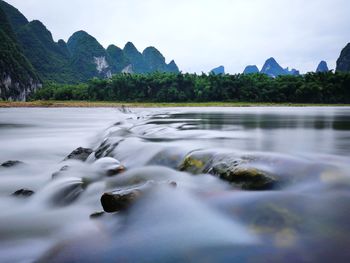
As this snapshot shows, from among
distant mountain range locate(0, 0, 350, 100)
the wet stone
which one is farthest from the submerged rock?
distant mountain range locate(0, 0, 350, 100)

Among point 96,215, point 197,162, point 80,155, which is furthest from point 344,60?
point 96,215

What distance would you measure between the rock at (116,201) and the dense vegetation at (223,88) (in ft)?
195

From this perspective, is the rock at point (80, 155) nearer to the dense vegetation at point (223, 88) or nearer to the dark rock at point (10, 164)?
the dark rock at point (10, 164)

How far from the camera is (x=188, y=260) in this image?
284cm

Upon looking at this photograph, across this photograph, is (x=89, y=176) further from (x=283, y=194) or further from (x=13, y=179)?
(x=283, y=194)

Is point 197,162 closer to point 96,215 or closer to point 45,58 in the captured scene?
point 96,215

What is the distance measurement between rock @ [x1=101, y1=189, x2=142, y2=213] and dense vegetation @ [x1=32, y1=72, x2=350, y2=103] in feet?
195

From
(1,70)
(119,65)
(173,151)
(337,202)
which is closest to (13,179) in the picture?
(173,151)

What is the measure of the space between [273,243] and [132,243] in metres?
1.37

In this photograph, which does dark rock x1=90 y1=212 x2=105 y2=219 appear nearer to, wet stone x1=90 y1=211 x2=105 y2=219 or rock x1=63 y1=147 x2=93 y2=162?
wet stone x1=90 y1=211 x2=105 y2=219

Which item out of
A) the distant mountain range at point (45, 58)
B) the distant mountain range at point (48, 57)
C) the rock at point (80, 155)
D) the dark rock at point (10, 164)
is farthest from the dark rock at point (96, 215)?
the distant mountain range at point (48, 57)

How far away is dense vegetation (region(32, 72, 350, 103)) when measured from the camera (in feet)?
196

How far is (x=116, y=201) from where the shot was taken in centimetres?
397

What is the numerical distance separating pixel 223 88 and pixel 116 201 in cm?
6114
